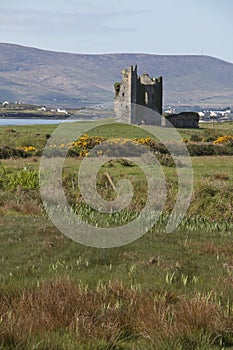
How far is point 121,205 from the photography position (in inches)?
828

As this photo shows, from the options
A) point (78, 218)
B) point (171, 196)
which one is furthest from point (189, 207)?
point (78, 218)

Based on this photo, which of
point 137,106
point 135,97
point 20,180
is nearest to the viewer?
point 20,180

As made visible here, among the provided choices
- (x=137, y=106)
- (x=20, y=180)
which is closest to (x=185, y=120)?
(x=137, y=106)

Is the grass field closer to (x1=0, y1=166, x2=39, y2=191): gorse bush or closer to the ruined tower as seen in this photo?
(x1=0, y1=166, x2=39, y2=191): gorse bush

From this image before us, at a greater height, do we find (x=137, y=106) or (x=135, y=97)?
(x=135, y=97)

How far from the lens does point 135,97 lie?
252 feet

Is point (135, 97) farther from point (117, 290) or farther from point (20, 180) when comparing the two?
point (117, 290)

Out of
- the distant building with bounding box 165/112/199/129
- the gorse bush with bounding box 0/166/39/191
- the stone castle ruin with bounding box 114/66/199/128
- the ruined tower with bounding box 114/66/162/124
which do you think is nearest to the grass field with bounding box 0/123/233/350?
the gorse bush with bounding box 0/166/39/191

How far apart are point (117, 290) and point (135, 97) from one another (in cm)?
6957

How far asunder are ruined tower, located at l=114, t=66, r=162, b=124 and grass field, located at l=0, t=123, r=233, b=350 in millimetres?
57441

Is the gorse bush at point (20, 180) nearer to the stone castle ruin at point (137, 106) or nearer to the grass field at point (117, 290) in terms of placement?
the grass field at point (117, 290)

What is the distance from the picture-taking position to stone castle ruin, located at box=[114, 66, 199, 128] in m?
74.0

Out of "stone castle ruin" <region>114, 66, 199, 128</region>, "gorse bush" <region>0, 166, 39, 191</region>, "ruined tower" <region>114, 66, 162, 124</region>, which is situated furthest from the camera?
"ruined tower" <region>114, 66, 162, 124</region>

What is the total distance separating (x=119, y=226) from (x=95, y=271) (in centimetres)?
652
